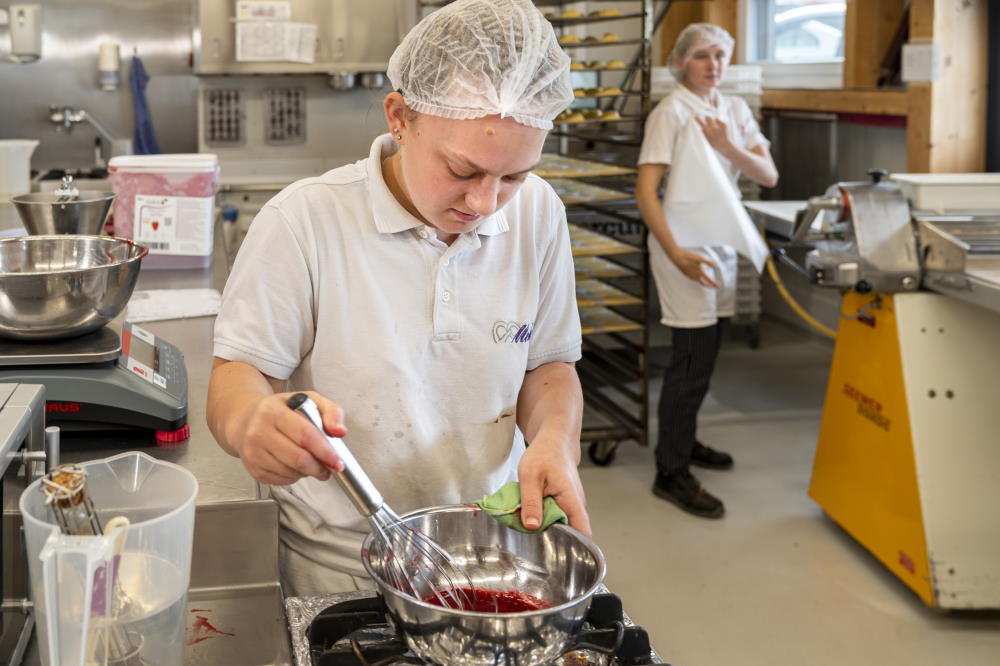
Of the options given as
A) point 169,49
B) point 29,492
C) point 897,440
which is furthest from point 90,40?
point 29,492

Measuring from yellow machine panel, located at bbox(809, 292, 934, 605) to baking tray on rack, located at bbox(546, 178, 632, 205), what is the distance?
1.03 metres

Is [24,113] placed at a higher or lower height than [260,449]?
higher

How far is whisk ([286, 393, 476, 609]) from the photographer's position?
3.42ft

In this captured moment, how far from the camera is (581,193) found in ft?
13.3

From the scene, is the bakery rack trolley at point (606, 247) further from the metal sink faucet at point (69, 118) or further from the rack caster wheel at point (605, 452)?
the metal sink faucet at point (69, 118)

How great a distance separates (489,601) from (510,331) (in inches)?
15.4

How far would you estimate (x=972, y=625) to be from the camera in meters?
2.86

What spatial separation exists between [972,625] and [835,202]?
1209 mm

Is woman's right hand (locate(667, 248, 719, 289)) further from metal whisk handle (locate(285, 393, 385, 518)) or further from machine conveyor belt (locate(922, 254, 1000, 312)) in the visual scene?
metal whisk handle (locate(285, 393, 385, 518))

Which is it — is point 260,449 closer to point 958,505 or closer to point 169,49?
point 958,505

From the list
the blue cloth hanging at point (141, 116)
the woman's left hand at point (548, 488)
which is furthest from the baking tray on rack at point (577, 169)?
the woman's left hand at point (548, 488)

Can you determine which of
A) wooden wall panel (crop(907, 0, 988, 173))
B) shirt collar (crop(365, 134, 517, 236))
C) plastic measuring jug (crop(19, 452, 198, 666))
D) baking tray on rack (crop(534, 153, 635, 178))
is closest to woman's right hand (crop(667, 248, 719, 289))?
baking tray on rack (crop(534, 153, 635, 178))

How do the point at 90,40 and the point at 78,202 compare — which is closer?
the point at 78,202

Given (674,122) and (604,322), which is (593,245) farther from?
(674,122)
